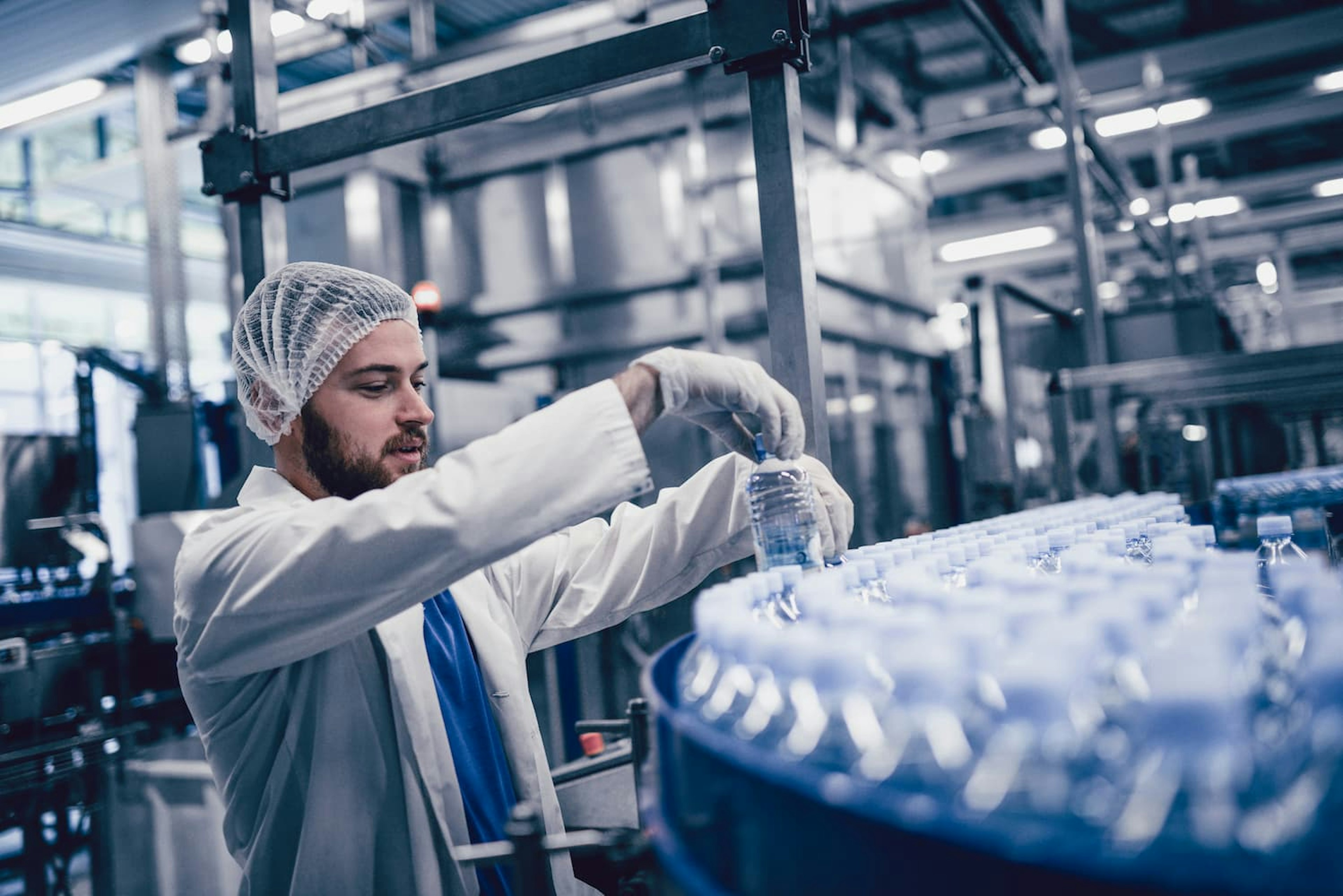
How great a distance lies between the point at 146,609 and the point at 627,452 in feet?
14.8

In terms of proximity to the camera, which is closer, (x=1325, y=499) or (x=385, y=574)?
(x=385, y=574)

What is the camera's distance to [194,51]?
20.3 feet

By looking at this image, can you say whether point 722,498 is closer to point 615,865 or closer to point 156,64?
point 615,865

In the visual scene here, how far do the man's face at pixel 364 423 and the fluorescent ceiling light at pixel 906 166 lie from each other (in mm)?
5475

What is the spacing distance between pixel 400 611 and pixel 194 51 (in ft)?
20.3

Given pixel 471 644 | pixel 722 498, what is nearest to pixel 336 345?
pixel 471 644

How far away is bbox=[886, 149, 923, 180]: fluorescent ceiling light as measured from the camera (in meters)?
6.59

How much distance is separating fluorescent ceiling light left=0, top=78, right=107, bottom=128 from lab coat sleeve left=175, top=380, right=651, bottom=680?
6748 millimetres

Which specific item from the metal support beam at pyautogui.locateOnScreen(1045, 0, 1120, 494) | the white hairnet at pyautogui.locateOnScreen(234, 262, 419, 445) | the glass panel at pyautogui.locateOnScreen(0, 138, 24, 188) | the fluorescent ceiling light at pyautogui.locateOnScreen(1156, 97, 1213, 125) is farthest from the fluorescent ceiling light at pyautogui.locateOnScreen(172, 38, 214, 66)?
the fluorescent ceiling light at pyautogui.locateOnScreen(1156, 97, 1213, 125)

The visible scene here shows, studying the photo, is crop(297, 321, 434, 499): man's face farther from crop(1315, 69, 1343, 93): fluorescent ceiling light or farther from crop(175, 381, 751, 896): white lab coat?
crop(1315, 69, 1343, 93): fluorescent ceiling light

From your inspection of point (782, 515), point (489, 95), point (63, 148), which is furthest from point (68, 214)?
point (782, 515)

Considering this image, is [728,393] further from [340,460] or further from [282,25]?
[282,25]

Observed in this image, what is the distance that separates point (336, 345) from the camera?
1684 mm

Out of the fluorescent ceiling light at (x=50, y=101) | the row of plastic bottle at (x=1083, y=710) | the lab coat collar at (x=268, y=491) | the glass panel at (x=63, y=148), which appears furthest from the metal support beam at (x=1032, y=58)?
the glass panel at (x=63, y=148)
